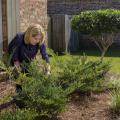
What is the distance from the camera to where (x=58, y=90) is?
587 centimetres

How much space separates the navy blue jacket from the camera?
6660 millimetres

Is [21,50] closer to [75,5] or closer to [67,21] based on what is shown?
[67,21]

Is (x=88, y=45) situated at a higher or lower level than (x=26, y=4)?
lower

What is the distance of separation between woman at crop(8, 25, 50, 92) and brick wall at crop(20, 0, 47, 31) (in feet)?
9.23

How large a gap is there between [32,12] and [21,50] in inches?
147

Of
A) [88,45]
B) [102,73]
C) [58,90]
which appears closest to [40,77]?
[58,90]

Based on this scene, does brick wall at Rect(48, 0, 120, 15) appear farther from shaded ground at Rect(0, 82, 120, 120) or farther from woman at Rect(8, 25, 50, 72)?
woman at Rect(8, 25, 50, 72)

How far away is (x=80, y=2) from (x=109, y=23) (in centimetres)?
927

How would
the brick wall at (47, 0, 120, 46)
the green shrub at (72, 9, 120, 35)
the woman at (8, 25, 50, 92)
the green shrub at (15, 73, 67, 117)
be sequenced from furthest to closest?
the brick wall at (47, 0, 120, 46), the green shrub at (72, 9, 120, 35), the woman at (8, 25, 50, 92), the green shrub at (15, 73, 67, 117)

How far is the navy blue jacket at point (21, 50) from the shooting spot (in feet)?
21.9

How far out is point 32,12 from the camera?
1034 centimetres

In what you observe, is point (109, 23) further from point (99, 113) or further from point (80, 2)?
point (80, 2)

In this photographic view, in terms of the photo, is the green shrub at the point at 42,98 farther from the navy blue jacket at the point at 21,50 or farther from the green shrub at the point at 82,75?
the navy blue jacket at the point at 21,50

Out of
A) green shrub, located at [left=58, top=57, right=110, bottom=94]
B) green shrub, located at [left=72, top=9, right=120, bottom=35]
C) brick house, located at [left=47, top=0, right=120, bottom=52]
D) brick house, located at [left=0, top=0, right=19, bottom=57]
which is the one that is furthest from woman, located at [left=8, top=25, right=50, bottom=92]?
brick house, located at [left=47, top=0, right=120, bottom=52]
